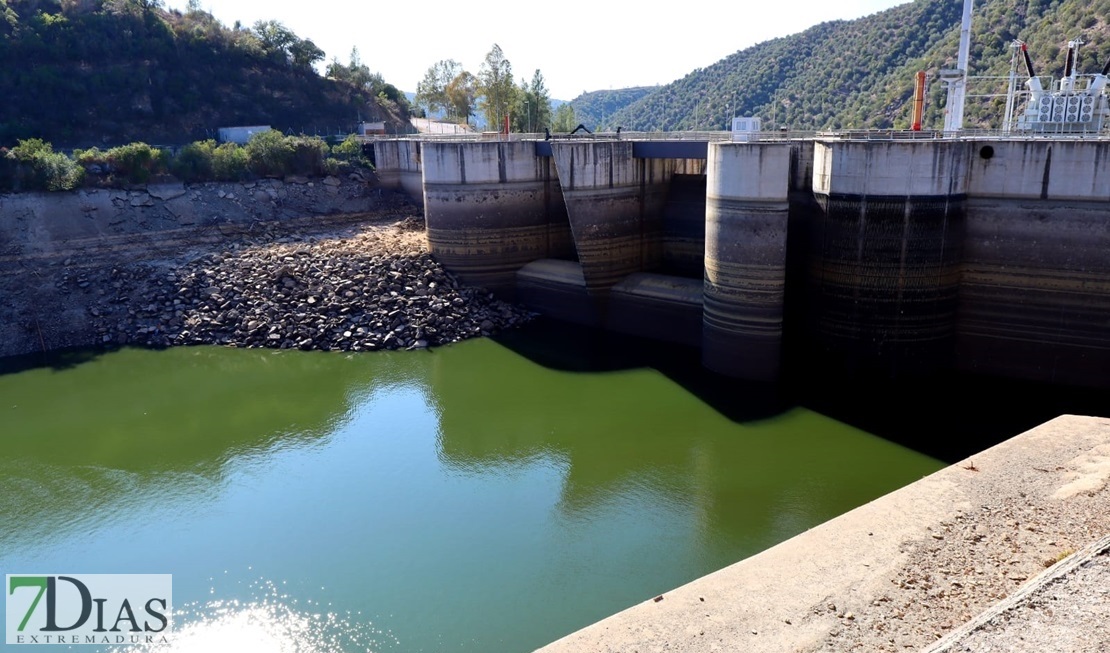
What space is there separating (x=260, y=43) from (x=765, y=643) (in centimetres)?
4520

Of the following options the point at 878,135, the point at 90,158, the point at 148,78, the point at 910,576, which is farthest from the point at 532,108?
the point at 910,576

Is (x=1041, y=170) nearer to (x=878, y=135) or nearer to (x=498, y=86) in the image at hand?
(x=878, y=135)

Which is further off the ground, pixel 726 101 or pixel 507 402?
pixel 726 101

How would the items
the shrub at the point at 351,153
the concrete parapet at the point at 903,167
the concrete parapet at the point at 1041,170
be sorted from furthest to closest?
the shrub at the point at 351,153 → the concrete parapet at the point at 903,167 → the concrete parapet at the point at 1041,170

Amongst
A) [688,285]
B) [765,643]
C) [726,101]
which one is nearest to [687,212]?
[688,285]

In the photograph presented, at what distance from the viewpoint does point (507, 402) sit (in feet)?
59.8

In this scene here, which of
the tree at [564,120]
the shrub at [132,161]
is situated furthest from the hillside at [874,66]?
the shrub at [132,161]

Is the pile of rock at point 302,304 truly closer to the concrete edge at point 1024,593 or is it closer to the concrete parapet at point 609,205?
the concrete parapet at point 609,205

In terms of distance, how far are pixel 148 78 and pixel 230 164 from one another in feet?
39.1

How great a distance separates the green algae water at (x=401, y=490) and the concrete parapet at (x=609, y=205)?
14.2 ft

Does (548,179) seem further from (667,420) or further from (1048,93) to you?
(1048,93)

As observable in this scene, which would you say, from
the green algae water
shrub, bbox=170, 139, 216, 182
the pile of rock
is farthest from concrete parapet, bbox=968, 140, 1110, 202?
shrub, bbox=170, 139, 216, 182

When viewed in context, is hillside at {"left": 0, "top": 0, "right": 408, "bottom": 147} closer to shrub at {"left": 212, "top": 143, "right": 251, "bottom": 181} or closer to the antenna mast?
shrub at {"left": 212, "top": 143, "right": 251, "bottom": 181}

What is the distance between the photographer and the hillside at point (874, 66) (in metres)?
43.8
